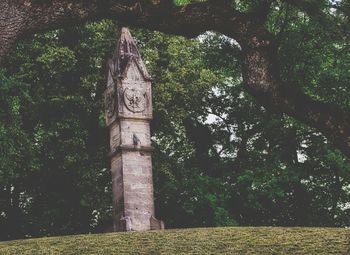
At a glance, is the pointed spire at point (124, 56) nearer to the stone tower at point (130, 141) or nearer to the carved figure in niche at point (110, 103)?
the stone tower at point (130, 141)

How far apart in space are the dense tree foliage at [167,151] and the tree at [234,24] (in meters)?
15.4

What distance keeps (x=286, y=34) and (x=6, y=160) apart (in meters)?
8.34

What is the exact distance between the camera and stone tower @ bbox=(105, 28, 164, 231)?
16609 mm

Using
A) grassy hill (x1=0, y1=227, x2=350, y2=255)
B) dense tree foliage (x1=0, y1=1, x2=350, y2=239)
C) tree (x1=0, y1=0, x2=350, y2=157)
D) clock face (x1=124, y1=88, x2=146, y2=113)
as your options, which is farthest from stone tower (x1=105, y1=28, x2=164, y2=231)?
tree (x1=0, y1=0, x2=350, y2=157)

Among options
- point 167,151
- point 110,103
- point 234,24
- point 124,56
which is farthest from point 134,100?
point 167,151

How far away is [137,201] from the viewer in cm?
1678

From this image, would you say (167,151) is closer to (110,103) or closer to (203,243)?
(110,103)

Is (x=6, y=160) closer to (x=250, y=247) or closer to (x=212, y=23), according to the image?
(x=250, y=247)

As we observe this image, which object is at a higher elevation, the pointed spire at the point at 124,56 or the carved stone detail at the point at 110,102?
the pointed spire at the point at 124,56

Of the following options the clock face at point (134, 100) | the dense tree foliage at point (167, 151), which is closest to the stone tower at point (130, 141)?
the clock face at point (134, 100)

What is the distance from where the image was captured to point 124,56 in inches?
714

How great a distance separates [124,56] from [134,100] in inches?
51.7

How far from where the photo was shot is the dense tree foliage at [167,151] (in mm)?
25672

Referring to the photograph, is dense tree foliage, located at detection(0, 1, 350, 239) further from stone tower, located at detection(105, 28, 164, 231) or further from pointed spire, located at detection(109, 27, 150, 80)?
stone tower, located at detection(105, 28, 164, 231)
